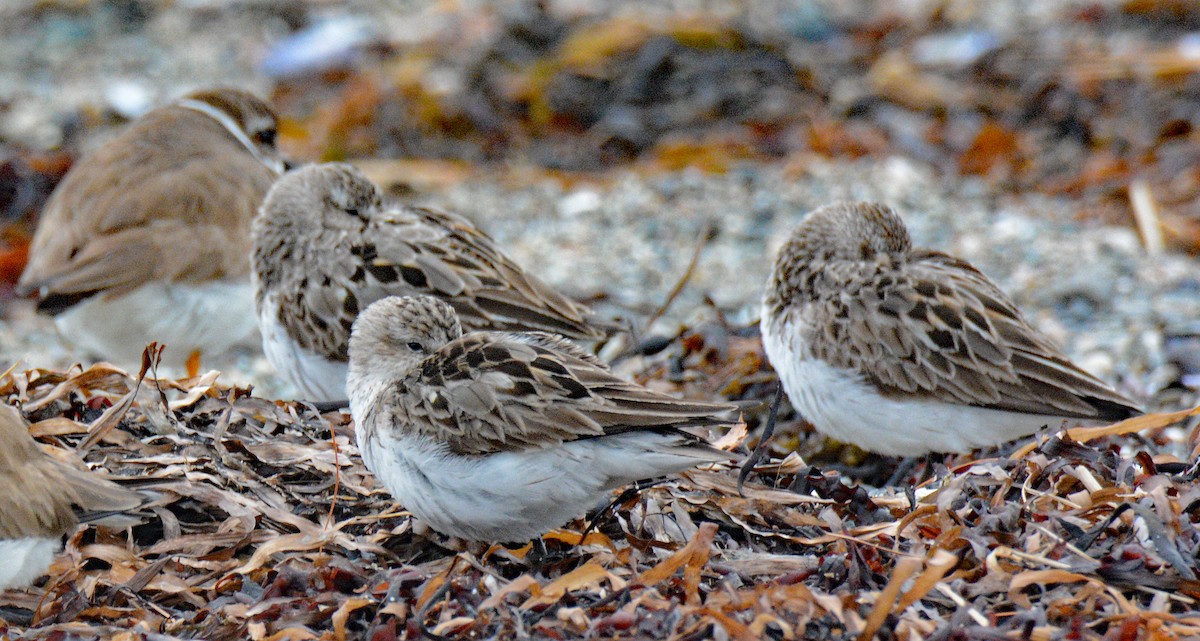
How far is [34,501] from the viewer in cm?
413

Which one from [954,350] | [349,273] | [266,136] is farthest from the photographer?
[266,136]

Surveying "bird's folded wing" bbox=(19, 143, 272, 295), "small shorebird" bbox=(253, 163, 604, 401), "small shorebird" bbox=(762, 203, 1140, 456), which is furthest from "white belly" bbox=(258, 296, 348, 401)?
"small shorebird" bbox=(762, 203, 1140, 456)

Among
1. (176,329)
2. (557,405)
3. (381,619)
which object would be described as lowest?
(176,329)

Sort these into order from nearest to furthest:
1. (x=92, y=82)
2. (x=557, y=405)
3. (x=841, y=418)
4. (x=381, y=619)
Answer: (x=381, y=619)
(x=557, y=405)
(x=841, y=418)
(x=92, y=82)

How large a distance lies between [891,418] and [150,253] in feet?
12.0

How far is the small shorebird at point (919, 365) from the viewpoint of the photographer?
5.28 metres

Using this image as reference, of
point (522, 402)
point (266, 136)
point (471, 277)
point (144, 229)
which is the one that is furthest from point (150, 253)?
point (522, 402)

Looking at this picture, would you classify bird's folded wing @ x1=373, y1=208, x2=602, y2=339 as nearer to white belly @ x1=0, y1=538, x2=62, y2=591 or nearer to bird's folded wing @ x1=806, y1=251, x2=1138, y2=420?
bird's folded wing @ x1=806, y1=251, x2=1138, y2=420

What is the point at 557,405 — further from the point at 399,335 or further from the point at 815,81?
the point at 815,81

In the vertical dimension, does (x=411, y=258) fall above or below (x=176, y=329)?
above

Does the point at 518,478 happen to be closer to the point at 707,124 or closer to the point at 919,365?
the point at 919,365

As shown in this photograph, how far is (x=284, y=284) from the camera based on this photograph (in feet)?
19.2

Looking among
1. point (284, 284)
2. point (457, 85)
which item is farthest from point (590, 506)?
point (457, 85)

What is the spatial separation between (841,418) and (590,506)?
1.60 metres
